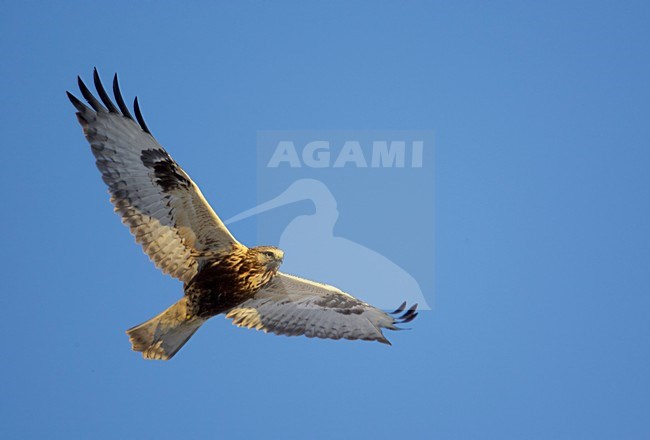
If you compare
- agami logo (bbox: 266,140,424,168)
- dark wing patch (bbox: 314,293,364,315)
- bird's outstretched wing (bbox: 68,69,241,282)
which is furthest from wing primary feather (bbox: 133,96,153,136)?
dark wing patch (bbox: 314,293,364,315)

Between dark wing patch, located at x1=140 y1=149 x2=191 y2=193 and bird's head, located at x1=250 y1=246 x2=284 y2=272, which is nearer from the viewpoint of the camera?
dark wing patch, located at x1=140 y1=149 x2=191 y2=193

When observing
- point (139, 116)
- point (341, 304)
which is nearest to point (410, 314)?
point (341, 304)

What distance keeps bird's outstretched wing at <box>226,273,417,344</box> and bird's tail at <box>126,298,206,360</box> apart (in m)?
0.91

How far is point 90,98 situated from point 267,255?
216 cm

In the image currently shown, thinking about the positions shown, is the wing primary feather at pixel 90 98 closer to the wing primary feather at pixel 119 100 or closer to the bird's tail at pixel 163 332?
the wing primary feather at pixel 119 100

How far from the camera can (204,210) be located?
785 centimetres

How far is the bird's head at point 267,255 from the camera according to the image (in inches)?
314

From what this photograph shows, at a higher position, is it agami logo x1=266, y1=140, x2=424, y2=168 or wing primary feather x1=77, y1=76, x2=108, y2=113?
wing primary feather x1=77, y1=76, x2=108, y2=113

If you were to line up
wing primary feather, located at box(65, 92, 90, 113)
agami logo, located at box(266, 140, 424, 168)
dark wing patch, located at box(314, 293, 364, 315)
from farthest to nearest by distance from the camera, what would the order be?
dark wing patch, located at box(314, 293, 364, 315) < agami logo, located at box(266, 140, 424, 168) < wing primary feather, located at box(65, 92, 90, 113)

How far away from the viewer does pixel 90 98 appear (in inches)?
301

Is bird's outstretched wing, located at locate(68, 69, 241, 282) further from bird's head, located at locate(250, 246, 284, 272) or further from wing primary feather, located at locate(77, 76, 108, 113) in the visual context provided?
bird's head, located at locate(250, 246, 284, 272)

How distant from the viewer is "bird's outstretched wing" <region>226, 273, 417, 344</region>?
8852 mm

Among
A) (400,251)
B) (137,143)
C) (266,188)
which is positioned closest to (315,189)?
(266,188)

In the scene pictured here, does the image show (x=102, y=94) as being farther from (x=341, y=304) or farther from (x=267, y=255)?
(x=341, y=304)
